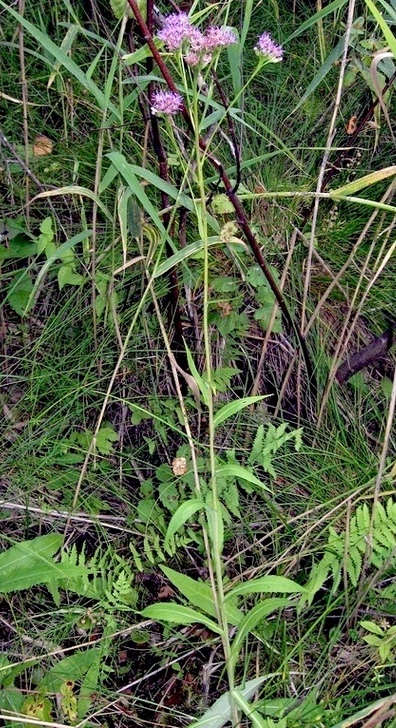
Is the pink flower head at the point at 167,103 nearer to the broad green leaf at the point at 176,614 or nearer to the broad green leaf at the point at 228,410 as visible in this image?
the broad green leaf at the point at 228,410

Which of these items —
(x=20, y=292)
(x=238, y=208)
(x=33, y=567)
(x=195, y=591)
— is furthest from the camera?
(x=20, y=292)

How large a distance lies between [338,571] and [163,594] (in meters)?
0.33

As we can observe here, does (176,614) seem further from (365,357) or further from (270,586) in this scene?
(365,357)

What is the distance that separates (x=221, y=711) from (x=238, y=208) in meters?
0.83

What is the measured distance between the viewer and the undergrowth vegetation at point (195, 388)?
1197mm

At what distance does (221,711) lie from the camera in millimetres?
1084

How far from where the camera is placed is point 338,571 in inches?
50.3

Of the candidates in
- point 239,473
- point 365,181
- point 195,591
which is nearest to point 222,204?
point 365,181

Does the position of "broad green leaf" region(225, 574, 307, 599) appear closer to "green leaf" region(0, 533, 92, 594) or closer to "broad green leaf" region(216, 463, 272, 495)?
"broad green leaf" region(216, 463, 272, 495)

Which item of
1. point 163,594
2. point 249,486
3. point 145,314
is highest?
point 145,314

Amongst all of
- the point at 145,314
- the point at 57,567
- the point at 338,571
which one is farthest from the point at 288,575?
the point at 145,314

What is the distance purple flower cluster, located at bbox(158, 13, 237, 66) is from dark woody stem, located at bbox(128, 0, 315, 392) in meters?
0.12

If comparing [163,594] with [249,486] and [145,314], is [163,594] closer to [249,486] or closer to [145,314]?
[249,486]

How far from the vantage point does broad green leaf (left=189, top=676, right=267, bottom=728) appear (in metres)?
1.06
